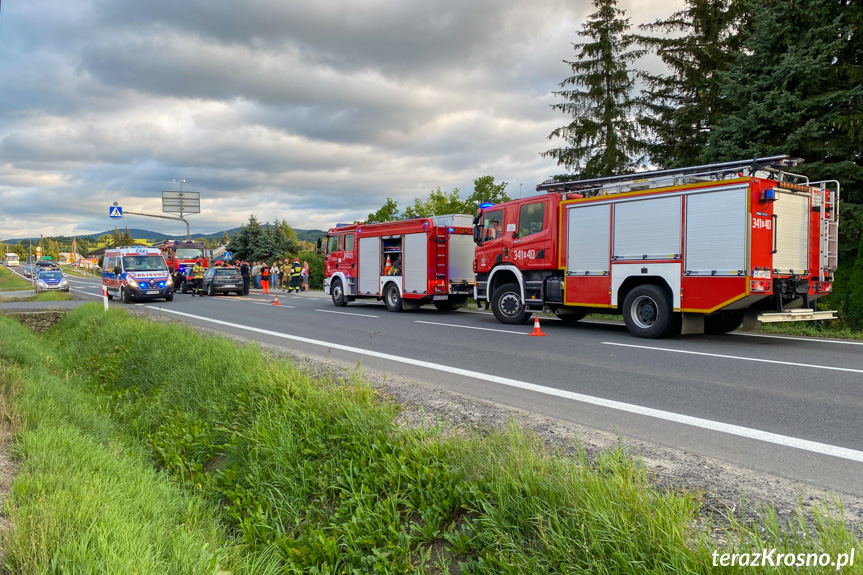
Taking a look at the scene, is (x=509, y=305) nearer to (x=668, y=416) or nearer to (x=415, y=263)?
(x=415, y=263)

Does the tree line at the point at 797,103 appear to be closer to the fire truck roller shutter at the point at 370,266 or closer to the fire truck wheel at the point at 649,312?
the fire truck wheel at the point at 649,312

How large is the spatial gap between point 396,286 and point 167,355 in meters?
11.0

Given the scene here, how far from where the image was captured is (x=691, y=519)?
9.25 ft

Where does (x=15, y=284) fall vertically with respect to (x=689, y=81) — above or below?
below

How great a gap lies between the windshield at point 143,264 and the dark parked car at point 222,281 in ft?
12.0

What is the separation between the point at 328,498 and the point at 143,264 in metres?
24.8

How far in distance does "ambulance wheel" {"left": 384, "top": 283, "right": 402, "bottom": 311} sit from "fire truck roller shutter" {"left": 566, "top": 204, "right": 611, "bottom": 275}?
7612 millimetres

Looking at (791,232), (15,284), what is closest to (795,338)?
(791,232)

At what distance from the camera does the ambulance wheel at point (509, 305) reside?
1429 centimetres

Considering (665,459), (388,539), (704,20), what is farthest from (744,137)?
(388,539)

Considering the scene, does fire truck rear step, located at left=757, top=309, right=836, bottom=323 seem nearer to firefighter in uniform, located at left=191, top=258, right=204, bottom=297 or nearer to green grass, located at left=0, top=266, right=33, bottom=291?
firefighter in uniform, located at left=191, top=258, right=204, bottom=297

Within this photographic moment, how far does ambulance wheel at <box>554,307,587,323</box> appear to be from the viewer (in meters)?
13.7

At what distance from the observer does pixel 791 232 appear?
411 inches

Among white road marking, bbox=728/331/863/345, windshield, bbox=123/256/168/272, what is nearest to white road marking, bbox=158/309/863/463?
white road marking, bbox=728/331/863/345
